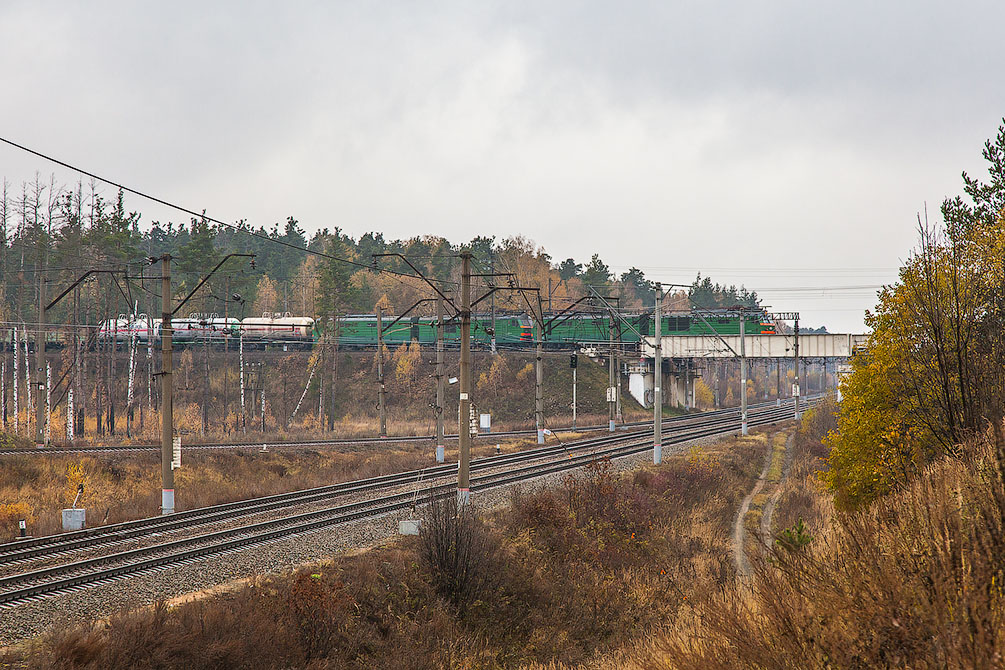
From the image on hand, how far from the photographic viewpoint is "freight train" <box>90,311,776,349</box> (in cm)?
6756

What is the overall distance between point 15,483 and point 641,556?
79.5ft

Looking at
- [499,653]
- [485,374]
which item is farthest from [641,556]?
[485,374]

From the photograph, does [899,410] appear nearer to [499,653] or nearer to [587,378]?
[499,653]

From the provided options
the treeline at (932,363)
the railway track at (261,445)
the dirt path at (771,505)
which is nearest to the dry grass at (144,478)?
the railway track at (261,445)

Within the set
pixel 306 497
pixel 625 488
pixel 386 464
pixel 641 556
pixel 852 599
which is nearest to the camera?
pixel 852 599

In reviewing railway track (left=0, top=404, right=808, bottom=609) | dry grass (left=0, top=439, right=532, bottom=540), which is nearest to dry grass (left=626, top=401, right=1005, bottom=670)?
railway track (left=0, top=404, right=808, bottom=609)

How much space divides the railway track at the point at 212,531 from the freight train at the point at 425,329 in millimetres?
30972

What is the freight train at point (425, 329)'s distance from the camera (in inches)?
2660

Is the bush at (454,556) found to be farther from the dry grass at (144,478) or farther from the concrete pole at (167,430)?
the dry grass at (144,478)

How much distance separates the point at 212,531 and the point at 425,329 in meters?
58.6

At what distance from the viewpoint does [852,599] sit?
8.27 meters

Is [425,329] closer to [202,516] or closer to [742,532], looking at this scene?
[742,532]

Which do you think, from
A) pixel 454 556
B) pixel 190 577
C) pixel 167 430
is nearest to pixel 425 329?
pixel 167 430

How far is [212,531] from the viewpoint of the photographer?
22.5 m
